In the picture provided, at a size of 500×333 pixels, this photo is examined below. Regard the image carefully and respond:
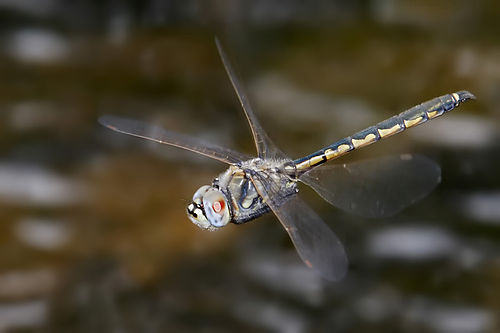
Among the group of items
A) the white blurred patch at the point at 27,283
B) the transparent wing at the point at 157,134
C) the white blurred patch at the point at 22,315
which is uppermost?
the white blurred patch at the point at 27,283

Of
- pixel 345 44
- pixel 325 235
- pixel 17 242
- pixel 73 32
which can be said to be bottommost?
pixel 325 235

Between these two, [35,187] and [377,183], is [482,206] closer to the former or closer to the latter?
[377,183]

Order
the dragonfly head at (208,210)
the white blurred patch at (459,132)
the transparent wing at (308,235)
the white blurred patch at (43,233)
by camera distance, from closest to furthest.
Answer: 1. the transparent wing at (308,235)
2. the dragonfly head at (208,210)
3. the white blurred patch at (43,233)
4. the white blurred patch at (459,132)

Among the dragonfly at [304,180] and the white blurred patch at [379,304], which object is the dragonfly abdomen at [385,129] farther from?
the white blurred patch at [379,304]

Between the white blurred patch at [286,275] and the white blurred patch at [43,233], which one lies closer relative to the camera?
the white blurred patch at [286,275]

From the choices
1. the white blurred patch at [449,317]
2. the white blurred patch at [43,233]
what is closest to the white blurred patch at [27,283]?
the white blurred patch at [43,233]

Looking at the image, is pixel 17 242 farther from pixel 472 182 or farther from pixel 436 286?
pixel 472 182

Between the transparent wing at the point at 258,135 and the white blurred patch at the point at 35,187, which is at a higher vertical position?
the white blurred patch at the point at 35,187

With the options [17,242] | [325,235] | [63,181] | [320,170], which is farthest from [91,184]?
[325,235]

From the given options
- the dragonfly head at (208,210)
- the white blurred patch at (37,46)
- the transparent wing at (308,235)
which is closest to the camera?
the transparent wing at (308,235)
